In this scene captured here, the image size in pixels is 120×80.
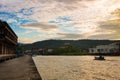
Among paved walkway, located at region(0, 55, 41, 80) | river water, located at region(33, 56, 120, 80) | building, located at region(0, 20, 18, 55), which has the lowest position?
river water, located at region(33, 56, 120, 80)

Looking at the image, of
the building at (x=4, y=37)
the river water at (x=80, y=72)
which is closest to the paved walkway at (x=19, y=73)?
the river water at (x=80, y=72)

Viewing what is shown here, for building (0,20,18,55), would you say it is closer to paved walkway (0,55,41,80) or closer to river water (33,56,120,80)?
river water (33,56,120,80)

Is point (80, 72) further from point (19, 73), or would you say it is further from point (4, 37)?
point (4, 37)

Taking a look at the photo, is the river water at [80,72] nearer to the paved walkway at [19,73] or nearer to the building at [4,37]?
the paved walkway at [19,73]

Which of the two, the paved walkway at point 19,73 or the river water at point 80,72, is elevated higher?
the paved walkway at point 19,73

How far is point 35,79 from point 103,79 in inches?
651

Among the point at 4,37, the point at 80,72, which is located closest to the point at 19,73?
the point at 80,72

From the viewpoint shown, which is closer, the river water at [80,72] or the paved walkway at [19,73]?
the paved walkway at [19,73]

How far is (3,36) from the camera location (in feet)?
256

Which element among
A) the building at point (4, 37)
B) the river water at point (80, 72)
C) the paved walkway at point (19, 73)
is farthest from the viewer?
the building at point (4, 37)

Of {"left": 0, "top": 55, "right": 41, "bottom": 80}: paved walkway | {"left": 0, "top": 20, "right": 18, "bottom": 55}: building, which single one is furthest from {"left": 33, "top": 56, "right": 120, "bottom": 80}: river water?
{"left": 0, "top": 20, "right": 18, "bottom": 55}: building

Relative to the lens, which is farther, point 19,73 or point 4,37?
point 4,37

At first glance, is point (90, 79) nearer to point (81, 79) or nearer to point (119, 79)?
point (81, 79)

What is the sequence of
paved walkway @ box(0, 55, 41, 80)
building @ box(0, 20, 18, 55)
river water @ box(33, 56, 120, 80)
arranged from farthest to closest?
building @ box(0, 20, 18, 55) → river water @ box(33, 56, 120, 80) → paved walkway @ box(0, 55, 41, 80)
